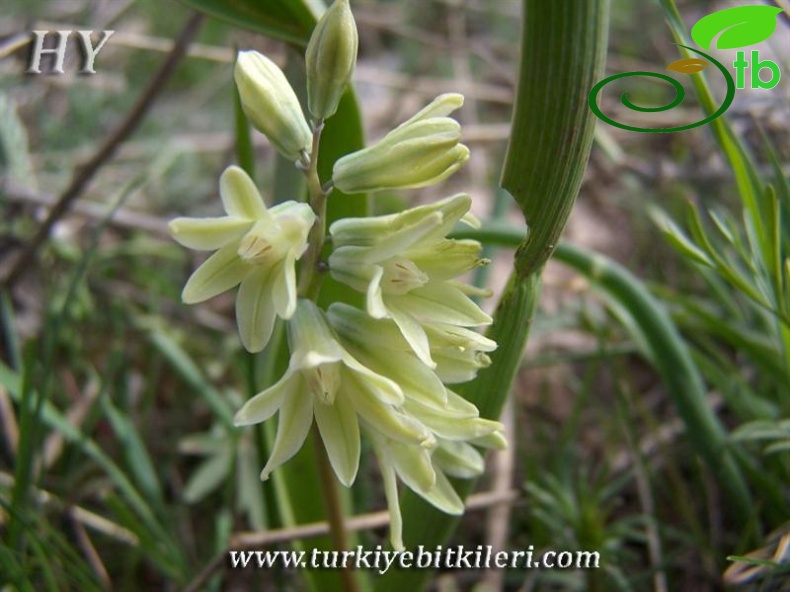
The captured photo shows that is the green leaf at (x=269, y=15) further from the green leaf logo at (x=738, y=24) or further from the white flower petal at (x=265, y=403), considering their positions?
the green leaf logo at (x=738, y=24)

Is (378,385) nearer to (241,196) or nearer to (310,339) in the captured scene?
(310,339)

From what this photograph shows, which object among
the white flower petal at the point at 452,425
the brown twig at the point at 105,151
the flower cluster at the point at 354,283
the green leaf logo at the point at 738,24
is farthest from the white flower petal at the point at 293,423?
the brown twig at the point at 105,151

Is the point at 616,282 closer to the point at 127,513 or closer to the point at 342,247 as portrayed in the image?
the point at 342,247

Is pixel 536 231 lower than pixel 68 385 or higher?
higher

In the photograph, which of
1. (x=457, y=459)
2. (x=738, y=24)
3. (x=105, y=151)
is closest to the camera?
(x=457, y=459)

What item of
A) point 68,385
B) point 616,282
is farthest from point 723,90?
Result: point 68,385

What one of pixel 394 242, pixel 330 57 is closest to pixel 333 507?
pixel 394 242
